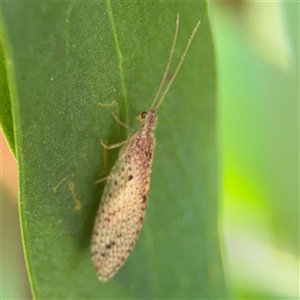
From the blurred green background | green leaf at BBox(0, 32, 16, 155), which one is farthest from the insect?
the blurred green background

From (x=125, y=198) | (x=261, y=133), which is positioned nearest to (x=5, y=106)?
(x=125, y=198)

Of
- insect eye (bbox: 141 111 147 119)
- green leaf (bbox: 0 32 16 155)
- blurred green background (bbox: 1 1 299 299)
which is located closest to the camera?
green leaf (bbox: 0 32 16 155)

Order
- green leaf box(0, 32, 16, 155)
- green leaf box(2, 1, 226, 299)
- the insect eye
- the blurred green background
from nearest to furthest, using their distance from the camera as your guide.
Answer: green leaf box(0, 32, 16, 155)
green leaf box(2, 1, 226, 299)
the insect eye
the blurred green background

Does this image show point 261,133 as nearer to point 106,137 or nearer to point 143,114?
point 143,114

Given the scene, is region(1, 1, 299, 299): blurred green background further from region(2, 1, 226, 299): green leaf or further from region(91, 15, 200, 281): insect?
region(91, 15, 200, 281): insect

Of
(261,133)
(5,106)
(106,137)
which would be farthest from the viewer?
Answer: (261,133)
